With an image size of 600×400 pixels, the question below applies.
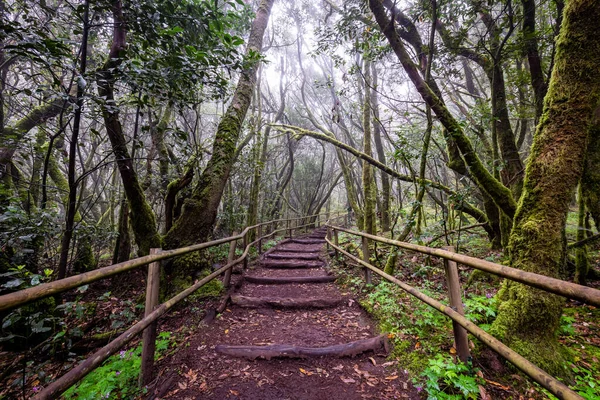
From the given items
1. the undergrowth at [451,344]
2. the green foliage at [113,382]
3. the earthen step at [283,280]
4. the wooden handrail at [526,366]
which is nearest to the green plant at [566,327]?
the undergrowth at [451,344]

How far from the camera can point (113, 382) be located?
2.05 metres

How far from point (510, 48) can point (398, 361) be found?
4.98 meters

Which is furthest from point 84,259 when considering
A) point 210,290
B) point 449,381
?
point 449,381

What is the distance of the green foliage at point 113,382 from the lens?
6.40 ft

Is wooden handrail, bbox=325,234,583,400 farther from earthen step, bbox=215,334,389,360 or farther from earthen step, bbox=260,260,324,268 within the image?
earthen step, bbox=260,260,324,268

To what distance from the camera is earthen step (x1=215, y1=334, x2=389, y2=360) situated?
2.53 metres

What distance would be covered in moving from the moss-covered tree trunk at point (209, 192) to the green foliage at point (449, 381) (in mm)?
3526

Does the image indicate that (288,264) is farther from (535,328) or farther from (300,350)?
(535,328)

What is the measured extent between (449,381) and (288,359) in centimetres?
142

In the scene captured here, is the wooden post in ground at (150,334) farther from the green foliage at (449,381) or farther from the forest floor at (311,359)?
the green foliage at (449,381)

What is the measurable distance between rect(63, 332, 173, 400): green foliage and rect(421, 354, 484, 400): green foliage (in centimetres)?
227

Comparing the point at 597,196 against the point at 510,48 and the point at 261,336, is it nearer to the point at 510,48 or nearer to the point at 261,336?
the point at 510,48

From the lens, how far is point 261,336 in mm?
3033

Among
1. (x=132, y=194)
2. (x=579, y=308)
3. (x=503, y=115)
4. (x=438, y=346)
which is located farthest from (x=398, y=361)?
(x=503, y=115)
